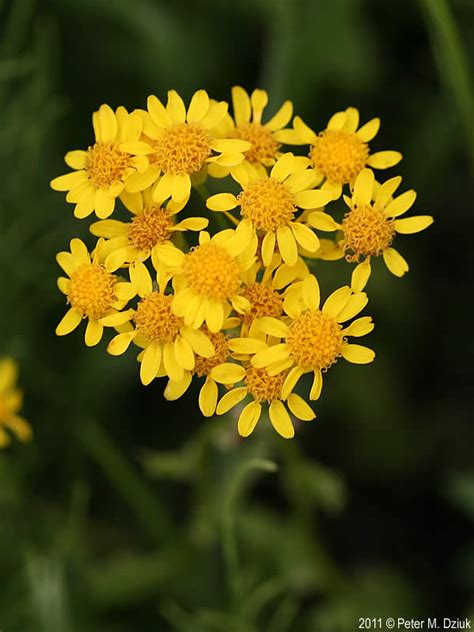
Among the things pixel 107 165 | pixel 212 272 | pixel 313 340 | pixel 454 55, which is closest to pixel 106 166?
pixel 107 165

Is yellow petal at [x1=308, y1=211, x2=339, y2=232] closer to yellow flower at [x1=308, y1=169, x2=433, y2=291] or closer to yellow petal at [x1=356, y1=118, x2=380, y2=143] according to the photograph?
yellow flower at [x1=308, y1=169, x2=433, y2=291]

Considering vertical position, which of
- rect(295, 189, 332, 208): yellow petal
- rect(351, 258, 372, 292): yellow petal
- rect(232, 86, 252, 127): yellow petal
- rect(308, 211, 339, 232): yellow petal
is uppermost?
rect(232, 86, 252, 127): yellow petal

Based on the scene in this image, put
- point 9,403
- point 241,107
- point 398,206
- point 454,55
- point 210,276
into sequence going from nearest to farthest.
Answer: point 210,276 → point 398,206 → point 241,107 → point 454,55 → point 9,403

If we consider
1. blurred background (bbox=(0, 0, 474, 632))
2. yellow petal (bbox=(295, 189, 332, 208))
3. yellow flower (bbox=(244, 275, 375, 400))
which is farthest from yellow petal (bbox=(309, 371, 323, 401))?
blurred background (bbox=(0, 0, 474, 632))

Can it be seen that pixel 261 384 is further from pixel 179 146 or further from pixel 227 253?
pixel 179 146

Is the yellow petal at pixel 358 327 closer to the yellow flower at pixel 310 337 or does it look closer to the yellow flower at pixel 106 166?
the yellow flower at pixel 310 337
